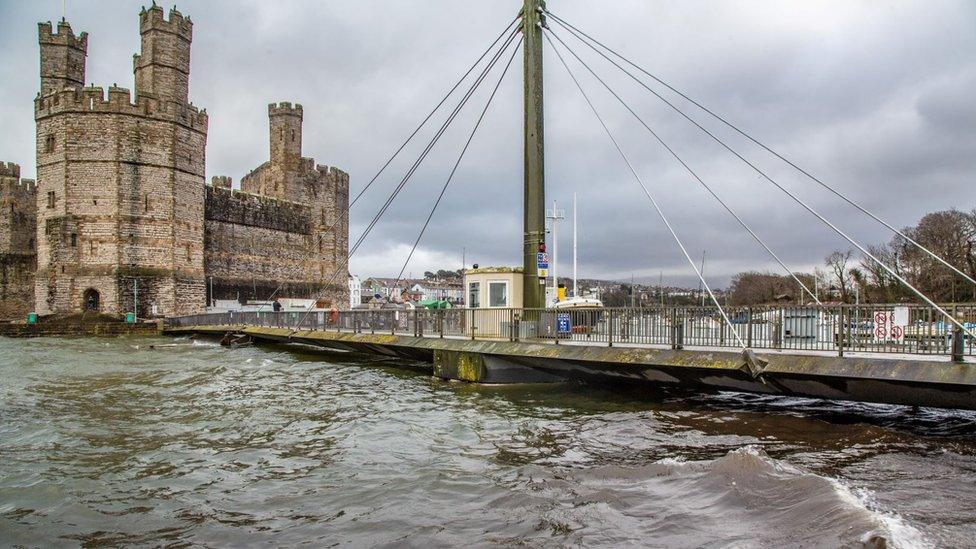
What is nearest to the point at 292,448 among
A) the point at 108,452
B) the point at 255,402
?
the point at 108,452

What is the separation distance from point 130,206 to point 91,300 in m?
6.57

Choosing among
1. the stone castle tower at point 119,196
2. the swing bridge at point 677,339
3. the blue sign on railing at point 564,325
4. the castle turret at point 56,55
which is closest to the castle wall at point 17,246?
the stone castle tower at point 119,196

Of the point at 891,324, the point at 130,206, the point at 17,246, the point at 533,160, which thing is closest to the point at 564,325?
the point at 533,160

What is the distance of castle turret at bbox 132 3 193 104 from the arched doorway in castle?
13.8 metres

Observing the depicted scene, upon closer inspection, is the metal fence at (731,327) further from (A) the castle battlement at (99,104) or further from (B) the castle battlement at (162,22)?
(B) the castle battlement at (162,22)

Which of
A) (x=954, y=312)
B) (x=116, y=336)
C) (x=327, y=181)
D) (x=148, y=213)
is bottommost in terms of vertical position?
(x=116, y=336)

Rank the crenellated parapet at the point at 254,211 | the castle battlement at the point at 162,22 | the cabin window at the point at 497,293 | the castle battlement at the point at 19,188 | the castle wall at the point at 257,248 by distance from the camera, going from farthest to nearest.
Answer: the castle battlement at the point at 19,188 → the crenellated parapet at the point at 254,211 → the castle wall at the point at 257,248 → the castle battlement at the point at 162,22 → the cabin window at the point at 497,293

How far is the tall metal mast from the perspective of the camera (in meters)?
15.3

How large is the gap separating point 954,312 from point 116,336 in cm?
3970

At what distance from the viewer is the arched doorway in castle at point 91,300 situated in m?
39.5

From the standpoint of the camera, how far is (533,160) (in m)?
15.5

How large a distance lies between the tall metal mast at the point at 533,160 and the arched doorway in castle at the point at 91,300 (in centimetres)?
3548

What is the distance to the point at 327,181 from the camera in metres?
57.3

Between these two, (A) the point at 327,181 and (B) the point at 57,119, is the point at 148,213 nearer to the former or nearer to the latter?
(B) the point at 57,119
